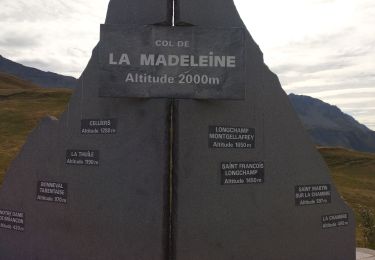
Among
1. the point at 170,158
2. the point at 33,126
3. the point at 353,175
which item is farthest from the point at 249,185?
the point at 353,175

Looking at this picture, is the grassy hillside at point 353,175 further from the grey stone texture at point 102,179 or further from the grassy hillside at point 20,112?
the grey stone texture at point 102,179

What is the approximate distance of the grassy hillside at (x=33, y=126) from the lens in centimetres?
4400

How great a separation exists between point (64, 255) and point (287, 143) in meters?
3.75

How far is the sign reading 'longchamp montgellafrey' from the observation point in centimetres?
635

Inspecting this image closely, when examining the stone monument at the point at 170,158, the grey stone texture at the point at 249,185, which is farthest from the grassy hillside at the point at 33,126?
the grey stone texture at the point at 249,185

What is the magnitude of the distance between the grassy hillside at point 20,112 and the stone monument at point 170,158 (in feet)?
96.7

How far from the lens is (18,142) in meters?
48.8

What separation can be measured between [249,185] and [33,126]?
53.3m

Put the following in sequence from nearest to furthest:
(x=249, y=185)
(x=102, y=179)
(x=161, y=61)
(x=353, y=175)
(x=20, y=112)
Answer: (x=161, y=61), (x=102, y=179), (x=249, y=185), (x=353, y=175), (x=20, y=112)

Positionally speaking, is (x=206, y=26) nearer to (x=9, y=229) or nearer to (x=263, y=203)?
(x=263, y=203)

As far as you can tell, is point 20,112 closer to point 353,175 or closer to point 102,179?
point 353,175

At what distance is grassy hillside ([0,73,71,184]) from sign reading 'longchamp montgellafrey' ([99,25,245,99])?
30555 millimetres

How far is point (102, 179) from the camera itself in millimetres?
6645

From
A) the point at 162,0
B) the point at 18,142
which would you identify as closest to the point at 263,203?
the point at 162,0
